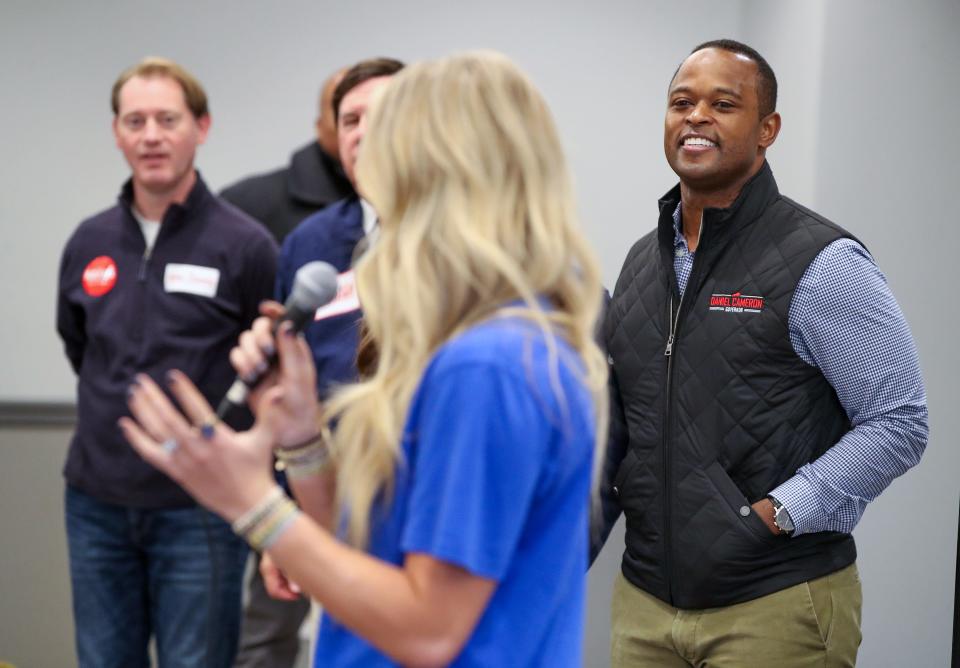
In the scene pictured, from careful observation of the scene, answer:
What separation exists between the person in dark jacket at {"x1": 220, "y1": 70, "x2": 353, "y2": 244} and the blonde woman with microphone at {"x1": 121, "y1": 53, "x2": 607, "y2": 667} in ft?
7.42

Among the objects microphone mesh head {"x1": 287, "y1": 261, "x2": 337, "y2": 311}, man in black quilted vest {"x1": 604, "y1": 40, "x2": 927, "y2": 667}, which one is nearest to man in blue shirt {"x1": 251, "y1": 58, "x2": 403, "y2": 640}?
man in black quilted vest {"x1": 604, "y1": 40, "x2": 927, "y2": 667}

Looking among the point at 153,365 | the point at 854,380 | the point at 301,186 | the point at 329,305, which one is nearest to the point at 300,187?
the point at 301,186

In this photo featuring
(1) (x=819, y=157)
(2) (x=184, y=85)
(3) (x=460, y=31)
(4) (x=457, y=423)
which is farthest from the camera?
(3) (x=460, y=31)

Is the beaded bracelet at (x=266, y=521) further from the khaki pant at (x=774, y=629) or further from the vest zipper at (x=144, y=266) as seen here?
the vest zipper at (x=144, y=266)

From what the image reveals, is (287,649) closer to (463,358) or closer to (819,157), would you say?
(463,358)

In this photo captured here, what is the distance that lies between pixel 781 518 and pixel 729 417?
210mm

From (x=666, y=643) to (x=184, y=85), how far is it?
182cm

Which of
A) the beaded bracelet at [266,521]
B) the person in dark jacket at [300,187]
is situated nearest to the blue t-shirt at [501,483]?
the beaded bracelet at [266,521]

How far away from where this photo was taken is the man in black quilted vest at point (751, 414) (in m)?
2.12

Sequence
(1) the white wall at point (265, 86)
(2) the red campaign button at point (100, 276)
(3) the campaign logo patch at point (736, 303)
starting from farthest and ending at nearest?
(1) the white wall at point (265, 86)
(2) the red campaign button at point (100, 276)
(3) the campaign logo patch at point (736, 303)

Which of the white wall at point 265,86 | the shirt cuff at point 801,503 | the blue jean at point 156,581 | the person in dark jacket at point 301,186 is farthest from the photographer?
the white wall at point 265,86

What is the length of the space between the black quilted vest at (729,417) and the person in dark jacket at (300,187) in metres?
1.49

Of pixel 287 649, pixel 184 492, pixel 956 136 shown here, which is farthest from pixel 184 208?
pixel 956 136

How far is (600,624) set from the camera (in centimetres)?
387
